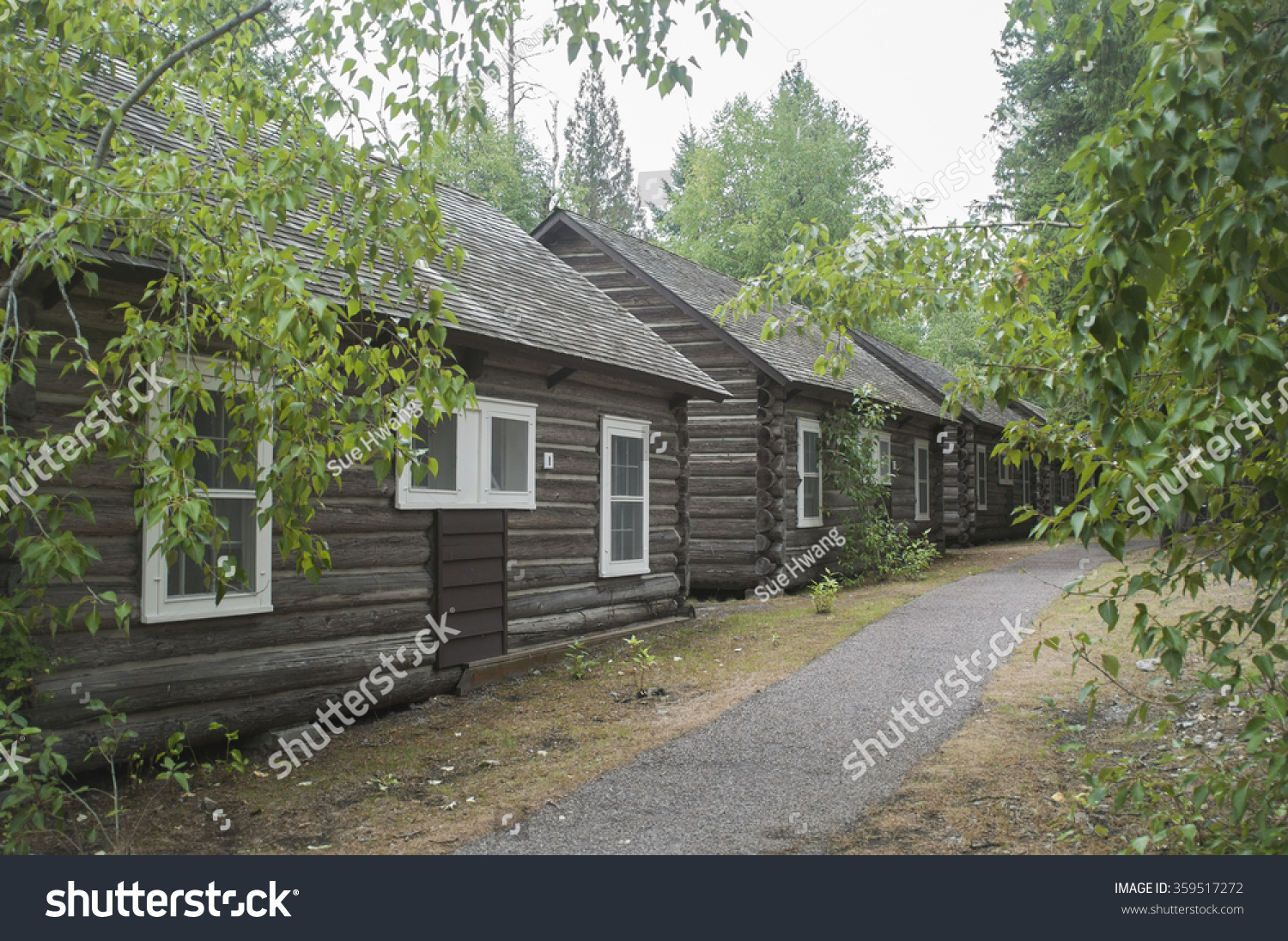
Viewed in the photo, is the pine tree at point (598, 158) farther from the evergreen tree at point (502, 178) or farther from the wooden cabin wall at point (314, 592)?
the wooden cabin wall at point (314, 592)

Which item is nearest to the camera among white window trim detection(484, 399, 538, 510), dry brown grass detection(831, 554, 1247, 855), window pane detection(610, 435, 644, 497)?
dry brown grass detection(831, 554, 1247, 855)

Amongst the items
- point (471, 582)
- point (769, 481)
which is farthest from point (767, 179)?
point (471, 582)

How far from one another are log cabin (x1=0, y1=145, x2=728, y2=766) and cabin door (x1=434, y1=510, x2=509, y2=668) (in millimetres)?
19

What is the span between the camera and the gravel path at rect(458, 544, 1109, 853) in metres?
4.99

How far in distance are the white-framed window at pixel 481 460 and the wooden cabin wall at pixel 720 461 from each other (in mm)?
6357

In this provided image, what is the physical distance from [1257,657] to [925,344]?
2010 inches

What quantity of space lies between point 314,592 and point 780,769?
3.83 metres

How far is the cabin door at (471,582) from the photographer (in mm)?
8539

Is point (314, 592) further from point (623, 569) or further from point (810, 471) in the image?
point (810, 471)

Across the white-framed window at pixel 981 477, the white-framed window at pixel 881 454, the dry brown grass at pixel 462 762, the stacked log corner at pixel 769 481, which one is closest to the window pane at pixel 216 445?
the dry brown grass at pixel 462 762

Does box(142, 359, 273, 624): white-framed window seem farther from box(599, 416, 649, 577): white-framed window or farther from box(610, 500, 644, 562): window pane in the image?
box(610, 500, 644, 562): window pane

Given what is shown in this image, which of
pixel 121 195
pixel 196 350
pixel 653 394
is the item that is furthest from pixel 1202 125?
pixel 653 394

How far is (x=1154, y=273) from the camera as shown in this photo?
2508 millimetres

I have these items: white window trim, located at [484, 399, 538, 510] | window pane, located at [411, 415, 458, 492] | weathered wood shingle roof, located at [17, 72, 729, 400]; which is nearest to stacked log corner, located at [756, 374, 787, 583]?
weathered wood shingle roof, located at [17, 72, 729, 400]
